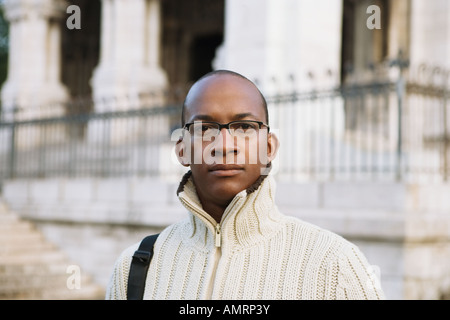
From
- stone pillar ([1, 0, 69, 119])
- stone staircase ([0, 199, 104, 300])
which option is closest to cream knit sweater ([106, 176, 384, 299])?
stone staircase ([0, 199, 104, 300])

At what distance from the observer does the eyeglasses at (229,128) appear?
1.77 metres

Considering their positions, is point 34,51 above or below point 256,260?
above

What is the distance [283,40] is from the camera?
376 inches

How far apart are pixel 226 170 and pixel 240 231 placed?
8.3 inches

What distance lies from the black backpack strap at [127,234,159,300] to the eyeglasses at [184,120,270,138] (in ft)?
1.36

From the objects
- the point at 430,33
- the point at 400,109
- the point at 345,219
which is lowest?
the point at 345,219

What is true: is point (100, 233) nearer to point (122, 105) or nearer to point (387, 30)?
point (122, 105)

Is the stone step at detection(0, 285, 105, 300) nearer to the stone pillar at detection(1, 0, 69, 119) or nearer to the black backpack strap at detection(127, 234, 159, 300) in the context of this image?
Answer: the black backpack strap at detection(127, 234, 159, 300)

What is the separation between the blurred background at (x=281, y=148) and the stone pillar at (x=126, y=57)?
0.03m

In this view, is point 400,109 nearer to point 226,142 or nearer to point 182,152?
point 182,152

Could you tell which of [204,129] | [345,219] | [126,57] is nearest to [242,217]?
[204,129]

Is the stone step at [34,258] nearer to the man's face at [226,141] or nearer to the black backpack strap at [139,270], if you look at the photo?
the black backpack strap at [139,270]

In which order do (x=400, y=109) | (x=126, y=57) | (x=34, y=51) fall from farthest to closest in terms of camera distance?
(x=34, y=51)
(x=126, y=57)
(x=400, y=109)
